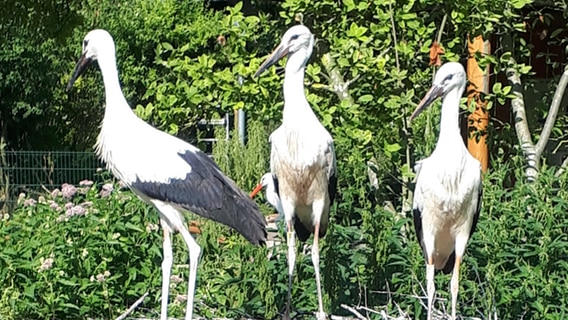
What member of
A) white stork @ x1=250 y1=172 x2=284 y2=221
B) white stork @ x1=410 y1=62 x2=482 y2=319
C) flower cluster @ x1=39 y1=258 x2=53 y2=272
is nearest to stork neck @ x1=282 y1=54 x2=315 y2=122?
white stork @ x1=410 y1=62 x2=482 y2=319

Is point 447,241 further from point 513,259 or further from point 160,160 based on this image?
point 160,160

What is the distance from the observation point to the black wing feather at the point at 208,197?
5.57 meters

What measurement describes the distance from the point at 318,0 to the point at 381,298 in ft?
7.67

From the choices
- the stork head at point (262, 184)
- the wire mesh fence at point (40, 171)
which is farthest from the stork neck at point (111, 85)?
the wire mesh fence at point (40, 171)

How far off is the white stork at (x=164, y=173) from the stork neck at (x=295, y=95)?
57 cm

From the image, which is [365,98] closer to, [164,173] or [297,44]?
[297,44]

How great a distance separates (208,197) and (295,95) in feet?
2.64

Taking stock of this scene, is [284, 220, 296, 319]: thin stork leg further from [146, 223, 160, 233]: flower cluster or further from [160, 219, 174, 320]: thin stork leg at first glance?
[146, 223, 160, 233]: flower cluster

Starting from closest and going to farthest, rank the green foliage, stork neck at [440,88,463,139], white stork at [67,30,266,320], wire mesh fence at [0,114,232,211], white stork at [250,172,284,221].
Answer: stork neck at [440,88,463,139]
white stork at [67,30,266,320]
the green foliage
white stork at [250,172,284,221]
wire mesh fence at [0,114,232,211]

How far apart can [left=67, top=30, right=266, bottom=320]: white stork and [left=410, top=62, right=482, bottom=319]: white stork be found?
976 millimetres

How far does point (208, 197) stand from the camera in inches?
221

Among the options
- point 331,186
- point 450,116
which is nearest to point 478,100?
point 331,186

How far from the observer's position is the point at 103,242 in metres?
6.71

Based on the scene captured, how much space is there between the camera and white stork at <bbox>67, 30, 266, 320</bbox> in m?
5.55
